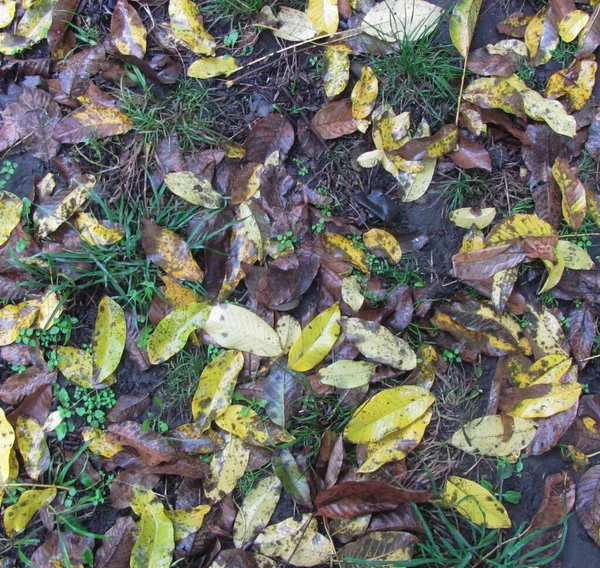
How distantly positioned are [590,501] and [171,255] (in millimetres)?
1682

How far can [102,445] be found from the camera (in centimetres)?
203

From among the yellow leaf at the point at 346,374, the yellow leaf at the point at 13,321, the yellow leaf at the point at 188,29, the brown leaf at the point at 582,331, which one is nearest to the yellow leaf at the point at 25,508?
the yellow leaf at the point at 13,321

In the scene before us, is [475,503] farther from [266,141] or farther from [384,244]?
[266,141]

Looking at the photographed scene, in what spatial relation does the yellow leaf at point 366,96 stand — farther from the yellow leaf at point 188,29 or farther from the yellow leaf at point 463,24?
the yellow leaf at point 188,29

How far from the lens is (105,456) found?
203 centimetres

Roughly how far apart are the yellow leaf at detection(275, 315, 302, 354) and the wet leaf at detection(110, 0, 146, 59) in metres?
1.19

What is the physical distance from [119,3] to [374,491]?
2.06 metres

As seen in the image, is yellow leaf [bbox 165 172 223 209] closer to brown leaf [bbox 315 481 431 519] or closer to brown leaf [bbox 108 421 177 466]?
brown leaf [bbox 108 421 177 466]

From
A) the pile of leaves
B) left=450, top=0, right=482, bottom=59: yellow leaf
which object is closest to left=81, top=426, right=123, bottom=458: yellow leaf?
the pile of leaves

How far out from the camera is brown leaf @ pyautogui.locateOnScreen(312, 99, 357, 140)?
7.16ft

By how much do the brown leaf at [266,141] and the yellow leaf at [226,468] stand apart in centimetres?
104

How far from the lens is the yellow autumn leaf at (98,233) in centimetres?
215

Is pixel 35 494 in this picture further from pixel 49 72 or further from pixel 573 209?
pixel 573 209

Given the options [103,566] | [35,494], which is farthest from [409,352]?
[35,494]
